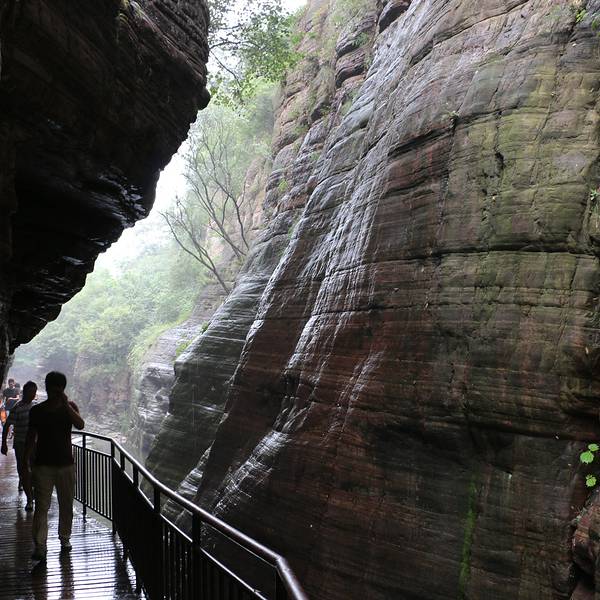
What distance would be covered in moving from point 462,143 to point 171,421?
12.4m

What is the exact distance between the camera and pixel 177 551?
4164 millimetres

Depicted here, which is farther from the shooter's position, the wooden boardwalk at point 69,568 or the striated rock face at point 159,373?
the striated rock face at point 159,373

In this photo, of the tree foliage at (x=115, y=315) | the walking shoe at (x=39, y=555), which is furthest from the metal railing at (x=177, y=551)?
the tree foliage at (x=115, y=315)

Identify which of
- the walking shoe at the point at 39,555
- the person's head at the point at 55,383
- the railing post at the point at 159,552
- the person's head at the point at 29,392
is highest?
the person's head at the point at 55,383

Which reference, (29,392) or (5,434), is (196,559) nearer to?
(29,392)

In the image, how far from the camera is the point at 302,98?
1948 centimetres

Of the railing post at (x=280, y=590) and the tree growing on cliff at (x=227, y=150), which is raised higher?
the tree growing on cliff at (x=227, y=150)

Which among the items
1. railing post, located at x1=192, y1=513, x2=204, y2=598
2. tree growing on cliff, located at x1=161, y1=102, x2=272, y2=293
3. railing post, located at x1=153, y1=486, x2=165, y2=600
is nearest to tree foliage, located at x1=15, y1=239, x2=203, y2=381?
tree growing on cliff, located at x1=161, y1=102, x2=272, y2=293

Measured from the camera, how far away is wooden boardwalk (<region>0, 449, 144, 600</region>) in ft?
17.7

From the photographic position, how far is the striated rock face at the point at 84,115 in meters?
5.06

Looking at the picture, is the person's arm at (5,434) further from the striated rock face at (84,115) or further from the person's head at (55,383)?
the person's head at (55,383)

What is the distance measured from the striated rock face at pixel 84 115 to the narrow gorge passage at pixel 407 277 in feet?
0.10

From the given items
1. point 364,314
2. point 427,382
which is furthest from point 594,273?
point 364,314

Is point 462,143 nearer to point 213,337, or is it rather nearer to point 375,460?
point 375,460
